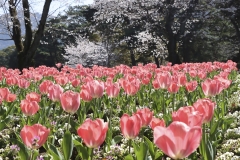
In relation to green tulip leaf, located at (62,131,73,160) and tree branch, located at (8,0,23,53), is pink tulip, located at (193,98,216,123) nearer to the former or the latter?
green tulip leaf, located at (62,131,73,160)

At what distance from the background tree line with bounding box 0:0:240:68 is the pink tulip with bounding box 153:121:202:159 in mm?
17656

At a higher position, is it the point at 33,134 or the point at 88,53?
the point at 88,53

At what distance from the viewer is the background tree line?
74.6 ft

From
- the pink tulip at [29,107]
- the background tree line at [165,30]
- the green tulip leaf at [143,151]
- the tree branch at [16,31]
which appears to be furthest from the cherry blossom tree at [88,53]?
the green tulip leaf at [143,151]

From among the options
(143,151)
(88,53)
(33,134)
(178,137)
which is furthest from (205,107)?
(88,53)

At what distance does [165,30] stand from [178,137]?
22115 millimetres

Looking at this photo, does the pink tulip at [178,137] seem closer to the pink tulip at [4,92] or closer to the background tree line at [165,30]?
the pink tulip at [4,92]

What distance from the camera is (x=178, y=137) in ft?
3.92

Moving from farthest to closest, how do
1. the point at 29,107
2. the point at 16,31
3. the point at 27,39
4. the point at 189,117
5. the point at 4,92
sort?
the point at 16,31, the point at 27,39, the point at 4,92, the point at 29,107, the point at 189,117

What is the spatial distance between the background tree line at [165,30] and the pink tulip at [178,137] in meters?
17.7

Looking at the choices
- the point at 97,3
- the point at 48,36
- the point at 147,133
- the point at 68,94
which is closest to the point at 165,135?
the point at 68,94

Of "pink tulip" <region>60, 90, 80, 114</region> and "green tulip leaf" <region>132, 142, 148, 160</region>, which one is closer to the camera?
"green tulip leaf" <region>132, 142, 148, 160</region>

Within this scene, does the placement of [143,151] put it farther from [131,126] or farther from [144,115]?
[144,115]

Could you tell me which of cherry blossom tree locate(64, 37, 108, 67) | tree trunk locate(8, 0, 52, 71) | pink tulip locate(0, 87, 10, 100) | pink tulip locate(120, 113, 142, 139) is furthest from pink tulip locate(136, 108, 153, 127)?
cherry blossom tree locate(64, 37, 108, 67)
